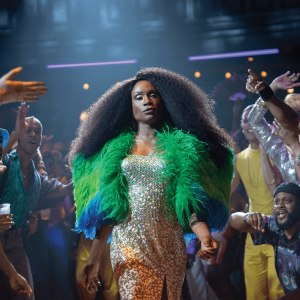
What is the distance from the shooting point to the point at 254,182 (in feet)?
11.0

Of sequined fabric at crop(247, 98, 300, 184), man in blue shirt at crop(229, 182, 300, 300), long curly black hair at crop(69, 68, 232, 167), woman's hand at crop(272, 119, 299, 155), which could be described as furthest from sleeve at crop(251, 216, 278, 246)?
long curly black hair at crop(69, 68, 232, 167)

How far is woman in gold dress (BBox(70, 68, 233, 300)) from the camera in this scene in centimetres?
154

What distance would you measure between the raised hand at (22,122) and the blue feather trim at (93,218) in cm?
200

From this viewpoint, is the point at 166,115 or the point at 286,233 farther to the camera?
the point at 286,233

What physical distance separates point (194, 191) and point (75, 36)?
2.76 meters

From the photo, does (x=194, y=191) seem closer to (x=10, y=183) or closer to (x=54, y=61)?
(x=10, y=183)

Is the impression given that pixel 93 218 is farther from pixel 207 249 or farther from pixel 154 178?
pixel 207 249

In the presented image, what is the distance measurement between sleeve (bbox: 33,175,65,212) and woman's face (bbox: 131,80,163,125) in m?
2.05

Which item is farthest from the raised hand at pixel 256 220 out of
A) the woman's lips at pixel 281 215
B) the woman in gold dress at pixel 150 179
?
the woman in gold dress at pixel 150 179

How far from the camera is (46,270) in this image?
356 cm

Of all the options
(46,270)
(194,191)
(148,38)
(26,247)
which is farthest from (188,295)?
(148,38)

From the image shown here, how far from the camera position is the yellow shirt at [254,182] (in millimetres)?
3273

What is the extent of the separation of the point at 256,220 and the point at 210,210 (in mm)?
1775

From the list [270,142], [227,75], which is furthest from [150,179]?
[227,75]
